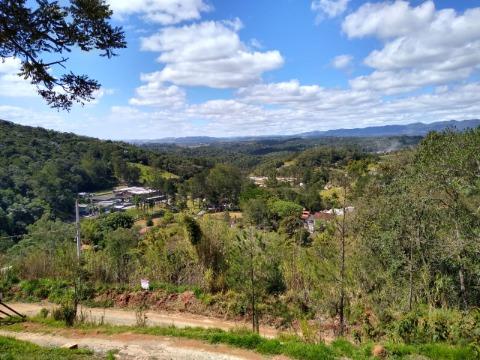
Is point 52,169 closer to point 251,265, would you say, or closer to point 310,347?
point 251,265

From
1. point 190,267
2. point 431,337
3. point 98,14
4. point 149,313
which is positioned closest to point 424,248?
point 431,337

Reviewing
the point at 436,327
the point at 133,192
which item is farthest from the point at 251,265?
the point at 133,192

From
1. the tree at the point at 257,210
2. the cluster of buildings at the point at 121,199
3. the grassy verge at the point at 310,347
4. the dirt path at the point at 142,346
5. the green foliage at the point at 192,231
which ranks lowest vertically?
the cluster of buildings at the point at 121,199

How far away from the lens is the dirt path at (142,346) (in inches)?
269

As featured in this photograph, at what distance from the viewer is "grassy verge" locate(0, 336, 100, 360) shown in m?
6.23

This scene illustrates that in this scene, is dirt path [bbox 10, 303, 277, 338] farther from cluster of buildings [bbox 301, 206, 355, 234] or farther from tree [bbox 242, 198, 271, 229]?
tree [bbox 242, 198, 271, 229]

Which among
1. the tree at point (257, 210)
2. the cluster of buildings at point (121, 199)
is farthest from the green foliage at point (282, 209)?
the cluster of buildings at point (121, 199)

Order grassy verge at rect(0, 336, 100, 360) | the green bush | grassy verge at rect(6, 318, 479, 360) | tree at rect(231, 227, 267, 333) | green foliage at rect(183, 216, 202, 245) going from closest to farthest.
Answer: grassy verge at rect(6, 318, 479, 360) → grassy verge at rect(0, 336, 100, 360) → the green bush → tree at rect(231, 227, 267, 333) → green foliage at rect(183, 216, 202, 245)

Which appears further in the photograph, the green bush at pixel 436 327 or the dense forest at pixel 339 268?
the dense forest at pixel 339 268

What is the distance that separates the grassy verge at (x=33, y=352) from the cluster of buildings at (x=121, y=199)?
6062 cm

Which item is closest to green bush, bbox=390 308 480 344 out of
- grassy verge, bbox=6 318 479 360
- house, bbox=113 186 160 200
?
grassy verge, bbox=6 318 479 360

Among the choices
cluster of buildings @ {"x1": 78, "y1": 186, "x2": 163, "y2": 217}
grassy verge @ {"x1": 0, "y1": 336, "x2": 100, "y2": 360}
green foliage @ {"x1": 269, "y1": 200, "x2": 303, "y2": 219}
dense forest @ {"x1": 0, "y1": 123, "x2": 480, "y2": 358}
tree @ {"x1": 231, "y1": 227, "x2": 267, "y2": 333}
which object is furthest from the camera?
cluster of buildings @ {"x1": 78, "y1": 186, "x2": 163, "y2": 217}

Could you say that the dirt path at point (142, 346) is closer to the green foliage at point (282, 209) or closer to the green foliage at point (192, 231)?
the green foliage at point (192, 231)

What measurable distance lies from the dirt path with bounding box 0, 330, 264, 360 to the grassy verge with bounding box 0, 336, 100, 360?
0.42 meters
